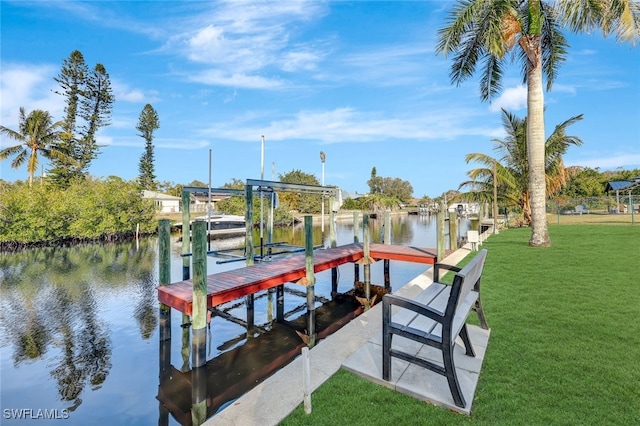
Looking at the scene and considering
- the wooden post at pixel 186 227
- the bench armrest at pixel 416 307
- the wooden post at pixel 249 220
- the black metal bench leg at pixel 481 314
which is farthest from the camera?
the wooden post at pixel 186 227

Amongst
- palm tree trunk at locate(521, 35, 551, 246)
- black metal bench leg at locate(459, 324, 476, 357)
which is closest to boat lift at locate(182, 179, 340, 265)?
black metal bench leg at locate(459, 324, 476, 357)

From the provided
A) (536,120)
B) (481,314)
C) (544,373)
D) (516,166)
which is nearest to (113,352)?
(481,314)

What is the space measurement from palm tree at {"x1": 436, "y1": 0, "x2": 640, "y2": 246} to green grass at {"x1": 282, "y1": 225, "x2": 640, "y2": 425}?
5.66 metres

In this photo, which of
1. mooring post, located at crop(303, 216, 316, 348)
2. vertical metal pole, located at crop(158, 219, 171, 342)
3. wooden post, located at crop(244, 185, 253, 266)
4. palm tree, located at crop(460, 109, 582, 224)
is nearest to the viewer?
vertical metal pole, located at crop(158, 219, 171, 342)

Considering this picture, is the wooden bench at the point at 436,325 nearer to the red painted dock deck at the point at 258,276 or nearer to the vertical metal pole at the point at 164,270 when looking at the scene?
the red painted dock deck at the point at 258,276

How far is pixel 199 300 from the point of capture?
183 inches

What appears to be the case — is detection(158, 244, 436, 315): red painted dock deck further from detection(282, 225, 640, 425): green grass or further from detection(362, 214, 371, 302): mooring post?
detection(282, 225, 640, 425): green grass

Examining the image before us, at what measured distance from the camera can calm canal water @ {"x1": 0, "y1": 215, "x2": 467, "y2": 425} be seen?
4.89 metres

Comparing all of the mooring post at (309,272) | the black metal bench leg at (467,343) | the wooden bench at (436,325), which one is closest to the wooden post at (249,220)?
the mooring post at (309,272)

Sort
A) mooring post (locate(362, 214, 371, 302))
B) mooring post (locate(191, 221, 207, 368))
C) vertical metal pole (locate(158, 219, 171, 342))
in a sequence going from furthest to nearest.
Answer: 1. mooring post (locate(362, 214, 371, 302))
2. vertical metal pole (locate(158, 219, 171, 342))
3. mooring post (locate(191, 221, 207, 368))

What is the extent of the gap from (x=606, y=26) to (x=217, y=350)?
14.9 metres

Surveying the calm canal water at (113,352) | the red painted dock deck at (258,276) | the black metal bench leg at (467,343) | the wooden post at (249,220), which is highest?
the wooden post at (249,220)

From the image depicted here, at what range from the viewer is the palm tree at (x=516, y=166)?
19281 millimetres

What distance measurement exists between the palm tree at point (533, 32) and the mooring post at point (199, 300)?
10.8 m
